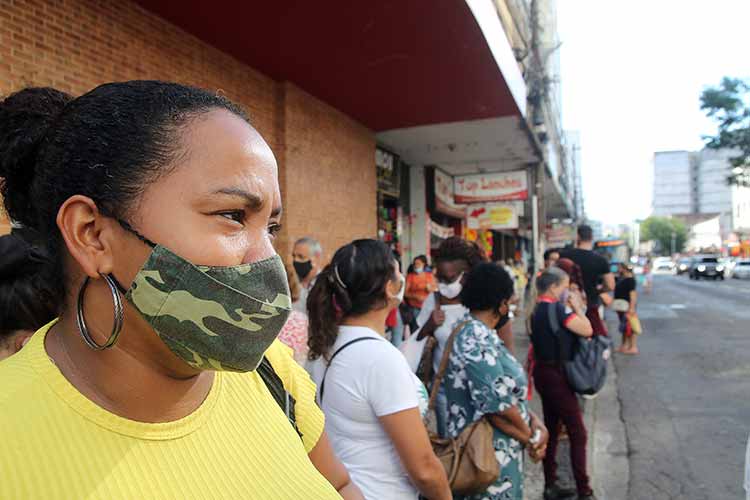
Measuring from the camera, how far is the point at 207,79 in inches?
242

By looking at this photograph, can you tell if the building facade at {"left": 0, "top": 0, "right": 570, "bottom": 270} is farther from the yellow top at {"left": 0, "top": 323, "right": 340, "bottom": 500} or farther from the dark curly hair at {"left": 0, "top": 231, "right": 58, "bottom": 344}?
the yellow top at {"left": 0, "top": 323, "right": 340, "bottom": 500}

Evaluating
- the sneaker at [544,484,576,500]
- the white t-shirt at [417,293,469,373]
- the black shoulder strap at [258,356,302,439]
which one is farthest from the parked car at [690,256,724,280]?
the black shoulder strap at [258,356,302,439]

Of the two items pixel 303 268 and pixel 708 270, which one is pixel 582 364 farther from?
pixel 708 270

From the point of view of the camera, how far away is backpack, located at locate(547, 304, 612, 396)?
4.18m

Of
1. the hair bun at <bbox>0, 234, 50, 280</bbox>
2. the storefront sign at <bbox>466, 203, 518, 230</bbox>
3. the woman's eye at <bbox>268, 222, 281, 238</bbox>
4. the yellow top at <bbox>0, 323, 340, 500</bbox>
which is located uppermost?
the storefront sign at <bbox>466, 203, 518, 230</bbox>

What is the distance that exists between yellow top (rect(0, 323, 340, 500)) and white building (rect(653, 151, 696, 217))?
5365 inches

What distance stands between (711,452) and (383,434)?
4.35 metres

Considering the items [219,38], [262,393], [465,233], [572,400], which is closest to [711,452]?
[572,400]

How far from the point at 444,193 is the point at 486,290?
10.9m

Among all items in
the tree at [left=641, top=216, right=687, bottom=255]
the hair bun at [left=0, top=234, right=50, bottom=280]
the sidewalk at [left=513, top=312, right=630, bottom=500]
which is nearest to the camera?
the hair bun at [left=0, top=234, right=50, bottom=280]

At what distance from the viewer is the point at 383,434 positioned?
87.4 inches

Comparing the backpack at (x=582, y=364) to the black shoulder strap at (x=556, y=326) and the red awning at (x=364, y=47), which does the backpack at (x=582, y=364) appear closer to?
the black shoulder strap at (x=556, y=326)

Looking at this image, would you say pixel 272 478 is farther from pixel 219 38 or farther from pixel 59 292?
pixel 219 38

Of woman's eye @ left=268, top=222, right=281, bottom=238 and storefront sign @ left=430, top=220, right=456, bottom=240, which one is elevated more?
storefront sign @ left=430, top=220, right=456, bottom=240
